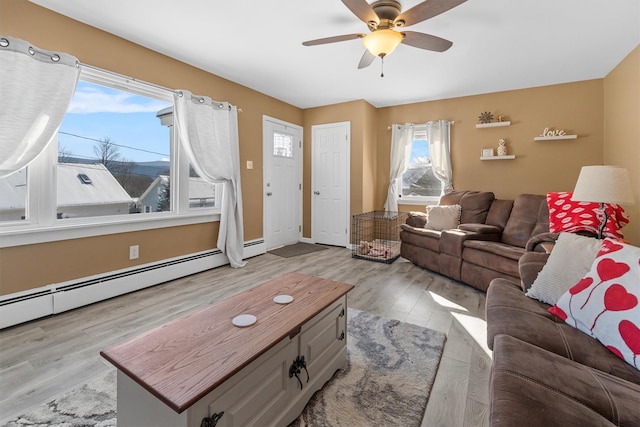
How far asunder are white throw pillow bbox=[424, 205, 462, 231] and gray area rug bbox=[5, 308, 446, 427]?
79.1 inches

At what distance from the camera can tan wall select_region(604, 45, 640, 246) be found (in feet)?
9.25

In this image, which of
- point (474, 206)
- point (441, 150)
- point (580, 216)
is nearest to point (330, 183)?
point (441, 150)

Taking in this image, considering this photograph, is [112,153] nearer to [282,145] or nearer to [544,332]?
[282,145]

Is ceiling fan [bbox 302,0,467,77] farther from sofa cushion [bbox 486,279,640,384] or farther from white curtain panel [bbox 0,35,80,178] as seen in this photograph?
white curtain panel [bbox 0,35,80,178]

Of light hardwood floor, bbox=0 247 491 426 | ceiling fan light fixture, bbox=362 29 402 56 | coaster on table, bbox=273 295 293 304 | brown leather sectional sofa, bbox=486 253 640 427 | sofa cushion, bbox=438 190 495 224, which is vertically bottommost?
light hardwood floor, bbox=0 247 491 426

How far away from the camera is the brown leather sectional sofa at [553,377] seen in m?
0.81

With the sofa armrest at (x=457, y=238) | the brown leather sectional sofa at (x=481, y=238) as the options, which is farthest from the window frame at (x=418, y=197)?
the sofa armrest at (x=457, y=238)

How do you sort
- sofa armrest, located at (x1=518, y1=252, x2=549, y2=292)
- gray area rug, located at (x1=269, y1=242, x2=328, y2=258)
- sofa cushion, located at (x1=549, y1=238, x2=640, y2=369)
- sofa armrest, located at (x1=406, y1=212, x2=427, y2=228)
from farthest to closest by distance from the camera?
gray area rug, located at (x1=269, y1=242, x2=328, y2=258) < sofa armrest, located at (x1=406, y1=212, x2=427, y2=228) < sofa armrest, located at (x1=518, y1=252, x2=549, y2=292) < sofa cushion, located at (x1=549, y1=238, x2=640, y2=369)

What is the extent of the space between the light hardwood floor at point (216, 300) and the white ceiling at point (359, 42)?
2.46m

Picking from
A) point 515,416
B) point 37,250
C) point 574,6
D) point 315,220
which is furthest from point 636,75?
point 37,250

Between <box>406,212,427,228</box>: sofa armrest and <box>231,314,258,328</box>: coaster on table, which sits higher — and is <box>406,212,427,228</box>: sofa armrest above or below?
above

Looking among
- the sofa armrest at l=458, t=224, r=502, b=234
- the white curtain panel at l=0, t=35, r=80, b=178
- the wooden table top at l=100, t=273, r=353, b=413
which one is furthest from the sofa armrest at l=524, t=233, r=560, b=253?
the white curtain panel at l=0, t=35, r=80, b=178

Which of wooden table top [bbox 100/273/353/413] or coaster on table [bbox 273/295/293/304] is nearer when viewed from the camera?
wooden table top [bbox 100/273/353/413]

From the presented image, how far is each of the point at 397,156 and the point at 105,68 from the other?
404cm
